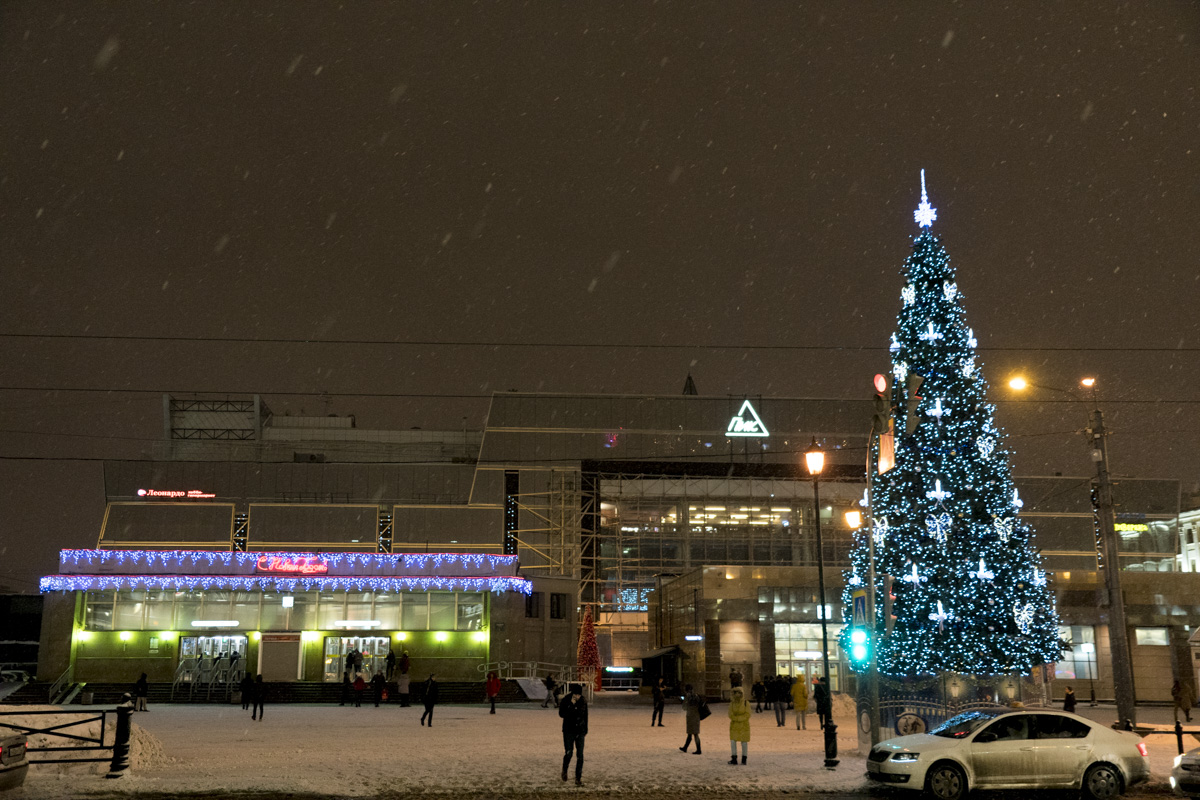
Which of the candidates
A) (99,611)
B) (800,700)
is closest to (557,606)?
(99,611)

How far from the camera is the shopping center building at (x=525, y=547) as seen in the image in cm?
4256

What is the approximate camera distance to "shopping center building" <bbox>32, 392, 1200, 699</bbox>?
42562 mm

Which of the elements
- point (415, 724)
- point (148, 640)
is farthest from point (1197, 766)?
point (148, 640)

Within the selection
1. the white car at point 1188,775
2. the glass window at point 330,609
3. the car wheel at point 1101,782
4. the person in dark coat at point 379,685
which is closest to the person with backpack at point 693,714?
the car wheel at point 1101,782

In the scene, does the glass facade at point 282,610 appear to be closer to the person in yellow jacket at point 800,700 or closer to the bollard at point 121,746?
the person in yellow jacket at point 800,700

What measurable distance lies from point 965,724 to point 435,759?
9.41m

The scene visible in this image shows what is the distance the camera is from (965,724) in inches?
611

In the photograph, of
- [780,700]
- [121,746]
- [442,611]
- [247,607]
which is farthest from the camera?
[442,611]

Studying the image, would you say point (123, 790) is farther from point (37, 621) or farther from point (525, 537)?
point (37, 621)

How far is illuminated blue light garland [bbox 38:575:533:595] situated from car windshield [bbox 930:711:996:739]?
2949 cm

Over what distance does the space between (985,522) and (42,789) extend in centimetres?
2056

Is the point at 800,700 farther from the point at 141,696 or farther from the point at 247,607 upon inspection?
the point at 247,607

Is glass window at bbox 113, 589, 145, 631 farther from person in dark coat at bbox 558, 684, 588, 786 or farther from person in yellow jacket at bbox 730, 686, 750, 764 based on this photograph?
person in yellow jacket at bbox 730, 686, 750, 764

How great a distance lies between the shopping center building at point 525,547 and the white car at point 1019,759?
931 inches
